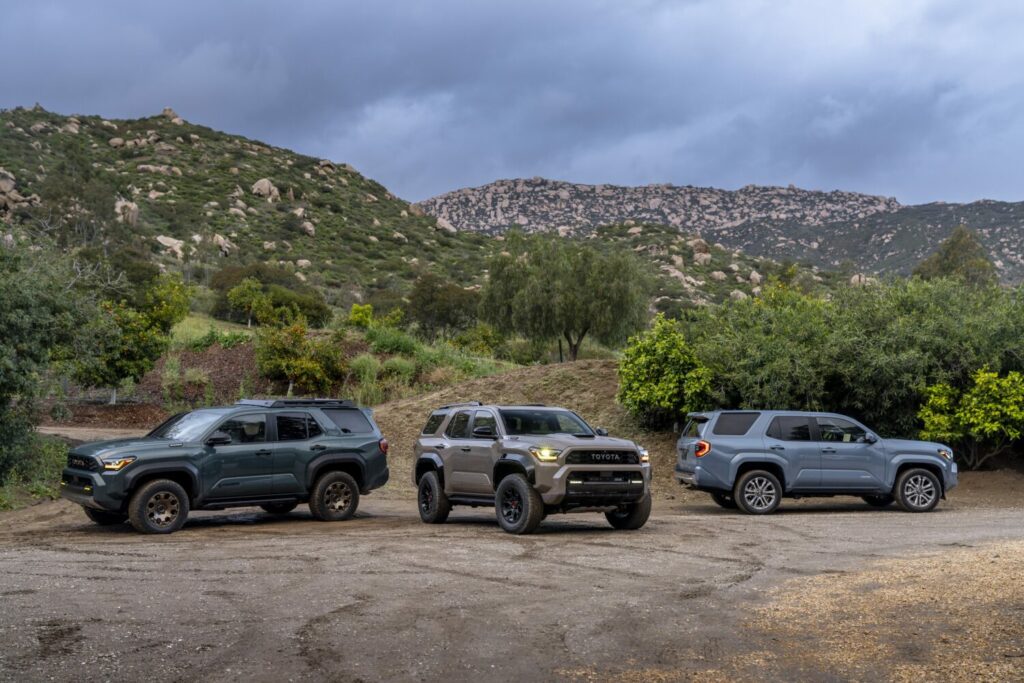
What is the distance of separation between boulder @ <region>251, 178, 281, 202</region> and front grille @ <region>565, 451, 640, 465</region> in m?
82.5

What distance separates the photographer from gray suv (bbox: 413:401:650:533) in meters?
13.7

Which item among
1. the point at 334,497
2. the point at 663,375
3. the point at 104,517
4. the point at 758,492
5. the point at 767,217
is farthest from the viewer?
the point at 767,217

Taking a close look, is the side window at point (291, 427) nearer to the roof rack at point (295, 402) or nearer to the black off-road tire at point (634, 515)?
the roof rack at point (295, 402)

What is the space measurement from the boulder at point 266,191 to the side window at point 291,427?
261ft

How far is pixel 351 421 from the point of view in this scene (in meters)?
16.5

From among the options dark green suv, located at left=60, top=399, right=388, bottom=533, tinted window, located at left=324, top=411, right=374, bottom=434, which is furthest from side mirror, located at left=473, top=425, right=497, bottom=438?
tinted window, located at left=324, top=411, right=374, bottom=434

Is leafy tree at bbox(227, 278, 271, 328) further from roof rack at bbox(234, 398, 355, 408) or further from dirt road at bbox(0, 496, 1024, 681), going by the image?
dirt road at bbox(0, 496, 1024, 681)

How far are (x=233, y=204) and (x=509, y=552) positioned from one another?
80.7 metres

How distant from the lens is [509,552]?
1205 centimetres

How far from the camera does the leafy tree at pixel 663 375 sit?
23.1 metres

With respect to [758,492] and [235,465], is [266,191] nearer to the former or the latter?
[235,465]

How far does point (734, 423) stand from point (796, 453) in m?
1.14

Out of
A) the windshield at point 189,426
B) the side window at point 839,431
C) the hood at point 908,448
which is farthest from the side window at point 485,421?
the hood at point 908,448

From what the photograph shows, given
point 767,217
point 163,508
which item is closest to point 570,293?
point 163,508
